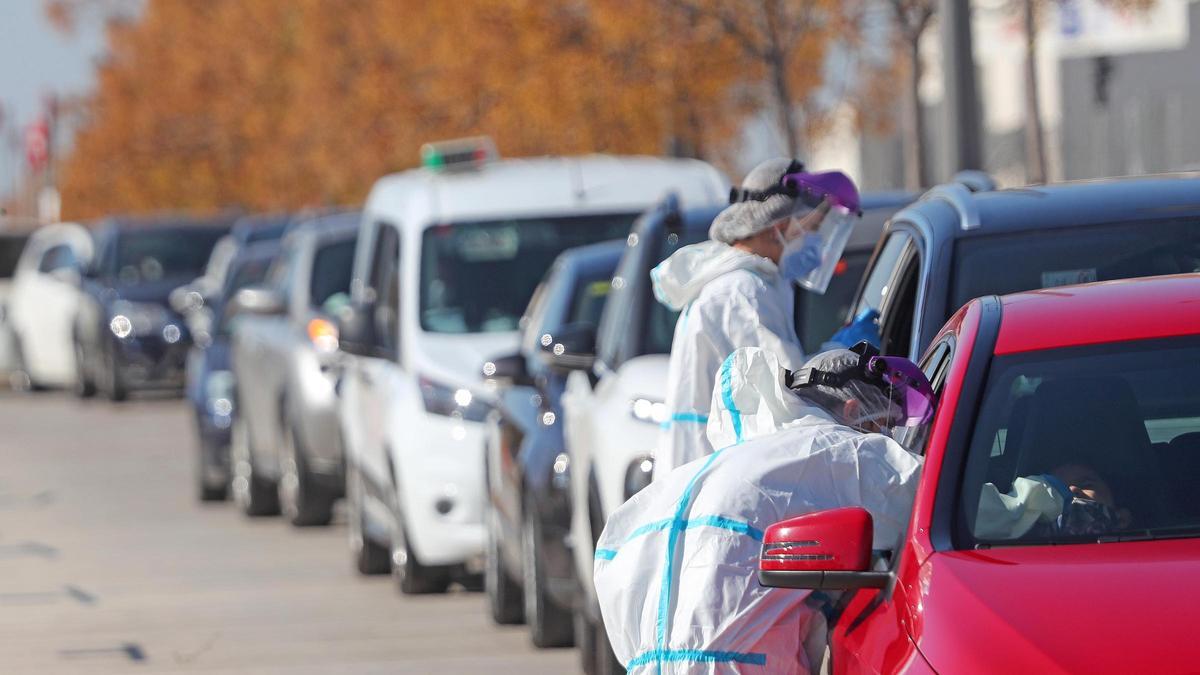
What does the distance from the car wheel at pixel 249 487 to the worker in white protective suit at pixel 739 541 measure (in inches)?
469

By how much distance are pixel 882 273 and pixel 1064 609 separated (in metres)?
2.95

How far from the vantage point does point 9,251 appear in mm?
38219

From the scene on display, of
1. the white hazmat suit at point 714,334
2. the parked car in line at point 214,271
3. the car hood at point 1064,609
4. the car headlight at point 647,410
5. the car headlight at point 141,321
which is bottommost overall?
the car headlight at point 141,321

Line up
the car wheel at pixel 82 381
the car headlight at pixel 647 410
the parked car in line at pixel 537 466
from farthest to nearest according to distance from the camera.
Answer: the car wheel at pixel 82 381, the parked car in line at pixel 537 466, the car headlight at pixel 647 410

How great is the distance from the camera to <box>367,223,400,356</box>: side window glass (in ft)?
42.0

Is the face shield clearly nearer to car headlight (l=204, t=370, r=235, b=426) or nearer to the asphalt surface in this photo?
the asphalt surface

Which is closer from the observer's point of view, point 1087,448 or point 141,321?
point 1087,448

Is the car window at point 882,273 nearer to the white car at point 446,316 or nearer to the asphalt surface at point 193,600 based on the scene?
the asphalt surface at point 193,600

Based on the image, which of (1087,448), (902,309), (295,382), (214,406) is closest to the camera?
(1087,448)

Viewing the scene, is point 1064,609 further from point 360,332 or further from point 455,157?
point 455,157

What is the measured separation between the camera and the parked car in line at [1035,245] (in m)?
6.32

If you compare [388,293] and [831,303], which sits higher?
A: [831,303]

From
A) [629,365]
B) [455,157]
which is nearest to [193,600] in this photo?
[455,157]

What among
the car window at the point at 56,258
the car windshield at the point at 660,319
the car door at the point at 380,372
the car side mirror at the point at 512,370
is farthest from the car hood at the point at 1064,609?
the car window at the point at 56,258
